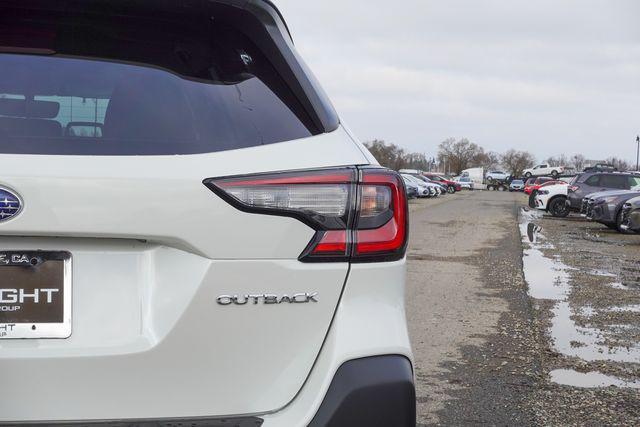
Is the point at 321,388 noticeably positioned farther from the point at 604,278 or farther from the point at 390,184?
the point at 604,278

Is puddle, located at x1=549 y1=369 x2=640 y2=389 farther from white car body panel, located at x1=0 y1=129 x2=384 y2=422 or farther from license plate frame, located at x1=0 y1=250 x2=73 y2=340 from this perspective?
license plate frame, located at x1=0 y1=250 x2=73 y2=340

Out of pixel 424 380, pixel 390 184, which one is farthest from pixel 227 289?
pixel 424 380

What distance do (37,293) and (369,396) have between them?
943 millimetres

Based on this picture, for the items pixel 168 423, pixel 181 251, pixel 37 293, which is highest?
pixel 181 251

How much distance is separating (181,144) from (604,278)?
8798 millimetres

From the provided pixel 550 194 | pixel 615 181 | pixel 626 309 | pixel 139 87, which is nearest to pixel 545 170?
pixel 550 194

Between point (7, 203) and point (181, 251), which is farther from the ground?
point (7, 203)

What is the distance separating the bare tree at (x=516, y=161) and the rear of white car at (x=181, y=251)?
118643mm

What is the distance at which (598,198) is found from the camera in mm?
17625

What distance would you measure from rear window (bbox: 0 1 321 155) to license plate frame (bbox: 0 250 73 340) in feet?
1.00

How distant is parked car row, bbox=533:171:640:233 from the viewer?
16.7 metres

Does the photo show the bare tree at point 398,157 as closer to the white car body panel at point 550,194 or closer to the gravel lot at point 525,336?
the white car body panel at point 550,194

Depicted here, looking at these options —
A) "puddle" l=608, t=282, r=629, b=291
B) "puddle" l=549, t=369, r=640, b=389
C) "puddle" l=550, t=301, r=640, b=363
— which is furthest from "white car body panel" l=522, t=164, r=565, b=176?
"puddle" l=549, t=369, r=640, b=389

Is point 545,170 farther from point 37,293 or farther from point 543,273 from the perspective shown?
point 37,293
